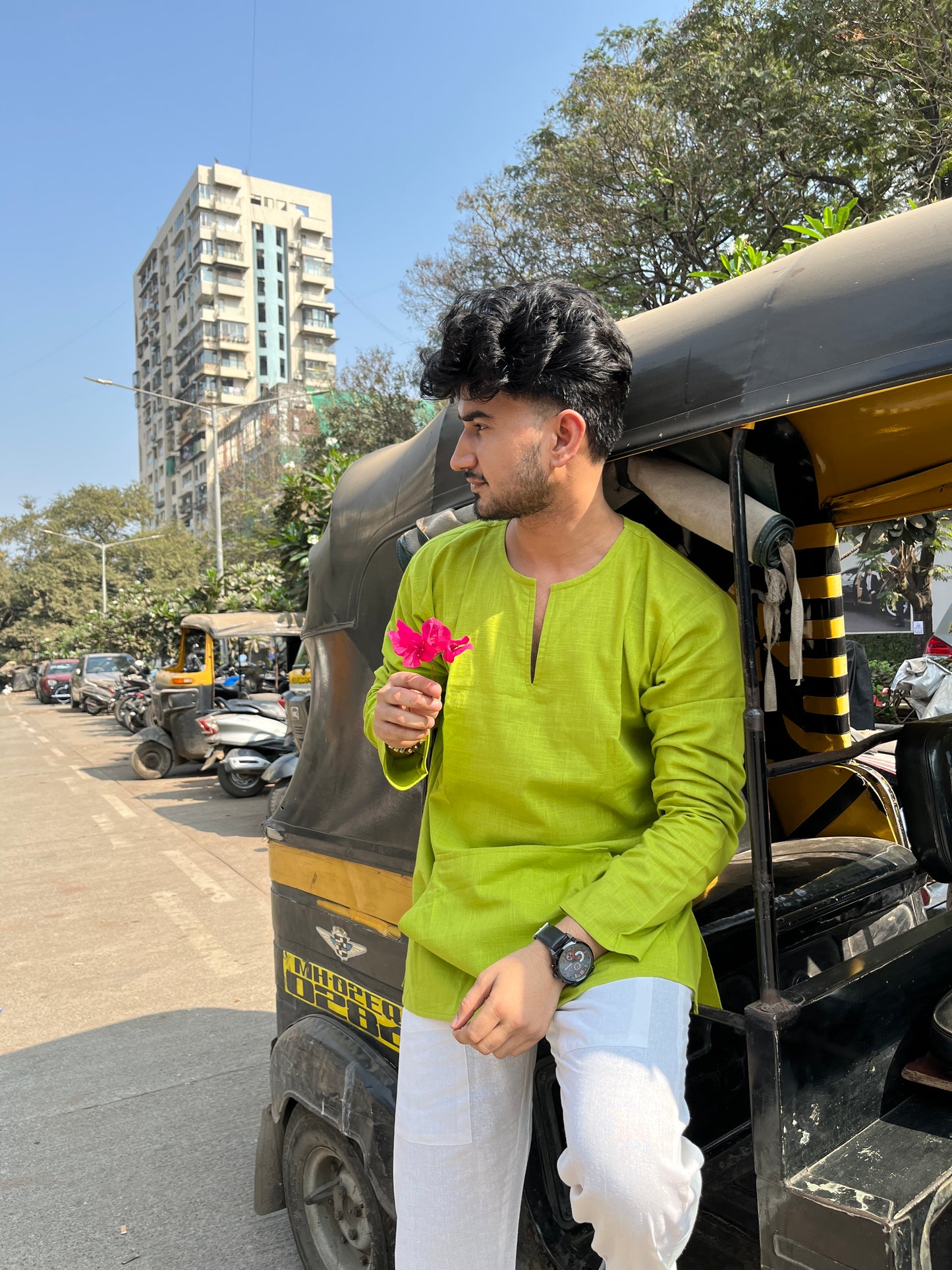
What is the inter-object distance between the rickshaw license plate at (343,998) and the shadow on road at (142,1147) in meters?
0.91

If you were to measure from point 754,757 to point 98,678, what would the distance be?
28.4 m

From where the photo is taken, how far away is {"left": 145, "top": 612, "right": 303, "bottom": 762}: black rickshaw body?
12.3m

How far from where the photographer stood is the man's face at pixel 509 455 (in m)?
1.67

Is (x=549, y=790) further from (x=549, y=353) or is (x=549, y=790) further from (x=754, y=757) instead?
Result: (x=549, y=353)

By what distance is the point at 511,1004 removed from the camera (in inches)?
56.8

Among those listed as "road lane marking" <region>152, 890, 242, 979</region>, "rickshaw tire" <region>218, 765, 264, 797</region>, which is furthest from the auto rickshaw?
"rickshaw tire" <region>218, 765, 264, 797</region>

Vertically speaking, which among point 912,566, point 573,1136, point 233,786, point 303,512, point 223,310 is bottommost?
point 233,786

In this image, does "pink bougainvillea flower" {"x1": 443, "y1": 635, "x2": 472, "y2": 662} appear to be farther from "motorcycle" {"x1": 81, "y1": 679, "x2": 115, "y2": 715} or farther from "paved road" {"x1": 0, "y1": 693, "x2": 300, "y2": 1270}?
"motorcycle" {"x1": 81, "y1": 679, "x2": 115, "y2": 715}

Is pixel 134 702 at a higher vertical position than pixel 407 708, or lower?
lower

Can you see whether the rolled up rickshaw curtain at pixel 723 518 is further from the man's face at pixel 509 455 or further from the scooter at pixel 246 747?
the scooter at pixel 246 747

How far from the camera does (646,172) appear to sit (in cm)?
1359

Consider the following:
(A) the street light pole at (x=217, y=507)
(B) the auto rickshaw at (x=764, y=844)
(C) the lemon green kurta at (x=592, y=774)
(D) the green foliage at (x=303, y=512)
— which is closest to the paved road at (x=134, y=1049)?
(B) the auto rickshaw at (x=764, y=844)

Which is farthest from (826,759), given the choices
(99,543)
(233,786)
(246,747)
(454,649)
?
(99,543)

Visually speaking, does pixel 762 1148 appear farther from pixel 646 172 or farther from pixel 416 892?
pixel 646 172
